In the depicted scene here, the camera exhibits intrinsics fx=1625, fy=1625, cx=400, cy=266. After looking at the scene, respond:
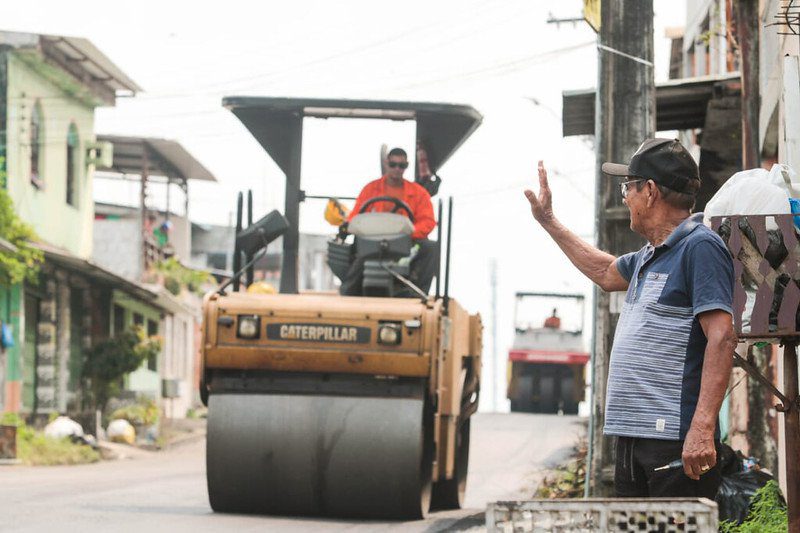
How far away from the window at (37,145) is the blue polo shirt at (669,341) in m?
27.7

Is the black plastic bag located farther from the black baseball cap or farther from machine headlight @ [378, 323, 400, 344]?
the black baseball cap

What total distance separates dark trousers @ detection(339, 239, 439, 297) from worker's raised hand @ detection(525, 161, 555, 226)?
5.89 meters

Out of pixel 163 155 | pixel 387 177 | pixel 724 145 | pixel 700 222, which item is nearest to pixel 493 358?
pixel 163 155

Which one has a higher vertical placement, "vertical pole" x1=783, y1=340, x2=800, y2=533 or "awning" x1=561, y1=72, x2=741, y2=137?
"awning" x1=561, y1=72, x2=741, y2=137

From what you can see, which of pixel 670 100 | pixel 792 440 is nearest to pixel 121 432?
pixel 670 100

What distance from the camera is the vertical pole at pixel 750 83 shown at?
595 inches

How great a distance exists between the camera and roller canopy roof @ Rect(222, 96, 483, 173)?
12.5 metres

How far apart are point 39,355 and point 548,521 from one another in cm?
2891

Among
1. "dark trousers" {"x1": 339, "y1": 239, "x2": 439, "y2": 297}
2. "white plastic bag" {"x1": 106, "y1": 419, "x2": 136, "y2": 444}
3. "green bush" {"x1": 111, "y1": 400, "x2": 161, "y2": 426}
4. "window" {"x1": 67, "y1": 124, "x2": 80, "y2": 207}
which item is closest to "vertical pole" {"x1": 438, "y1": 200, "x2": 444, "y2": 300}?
"dark trousers" {"x1": 339, "y1": 239, "x2": 439, "y2": 297}

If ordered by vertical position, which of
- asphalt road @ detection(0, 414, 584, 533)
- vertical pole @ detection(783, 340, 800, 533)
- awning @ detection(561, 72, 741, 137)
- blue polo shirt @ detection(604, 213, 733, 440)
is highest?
awning @ detection(561, 72, 741, 137)

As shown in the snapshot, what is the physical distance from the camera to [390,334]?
11.1m

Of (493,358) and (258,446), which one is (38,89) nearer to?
(258,446)

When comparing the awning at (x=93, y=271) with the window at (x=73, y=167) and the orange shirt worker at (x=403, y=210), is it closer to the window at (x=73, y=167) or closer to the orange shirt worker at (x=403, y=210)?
the window at (x=73, y=167)

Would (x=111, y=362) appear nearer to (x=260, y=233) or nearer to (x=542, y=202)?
(x=260, y=233)
